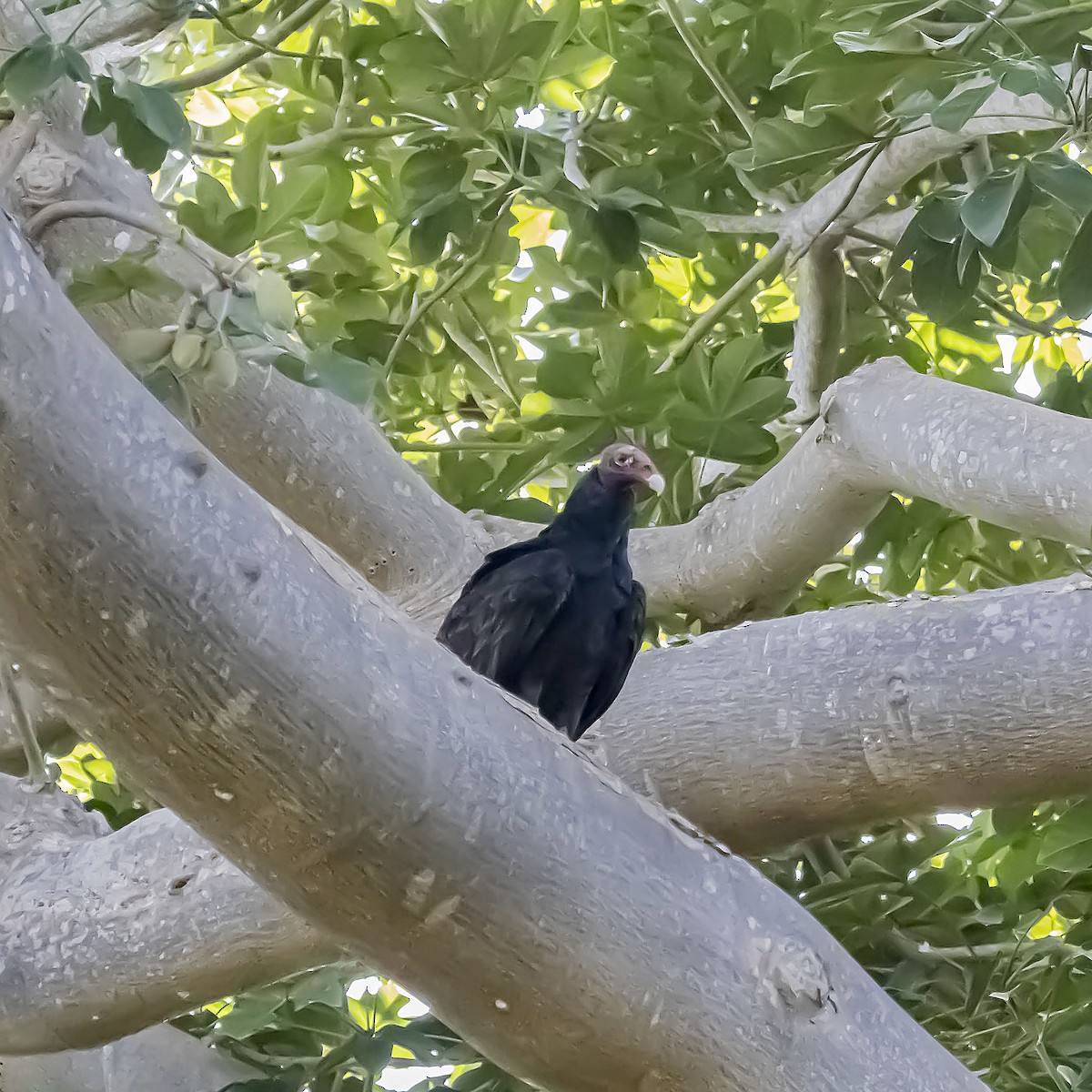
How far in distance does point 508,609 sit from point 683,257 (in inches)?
20.0

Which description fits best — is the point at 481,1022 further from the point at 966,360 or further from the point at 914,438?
the point at 966,360

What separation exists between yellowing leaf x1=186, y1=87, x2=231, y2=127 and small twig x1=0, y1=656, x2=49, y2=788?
998 mm

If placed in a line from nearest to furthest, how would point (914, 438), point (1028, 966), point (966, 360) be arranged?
point (914, 438) → point (1028, 966) → point (966, 360)

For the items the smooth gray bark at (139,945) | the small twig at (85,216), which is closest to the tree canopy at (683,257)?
the small twig at (85,216)

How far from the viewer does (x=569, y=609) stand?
1564mm

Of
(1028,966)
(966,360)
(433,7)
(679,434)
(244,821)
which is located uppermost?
(433,7)

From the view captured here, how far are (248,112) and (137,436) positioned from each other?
5.31ft

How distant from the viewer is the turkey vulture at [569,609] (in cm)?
148

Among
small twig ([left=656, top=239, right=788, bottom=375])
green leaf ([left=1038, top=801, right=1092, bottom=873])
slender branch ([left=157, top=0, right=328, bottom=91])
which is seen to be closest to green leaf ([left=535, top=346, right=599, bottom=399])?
small twig ([left=656, top=239, right=788, bottom=375])

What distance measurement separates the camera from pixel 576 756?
0.89 m

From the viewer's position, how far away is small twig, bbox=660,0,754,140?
4.68ft

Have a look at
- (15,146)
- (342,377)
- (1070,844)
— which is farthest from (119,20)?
(1070,844)

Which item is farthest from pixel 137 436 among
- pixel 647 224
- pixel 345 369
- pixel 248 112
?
pixel 248 112

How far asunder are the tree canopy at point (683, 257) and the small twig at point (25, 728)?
1.10 ft
